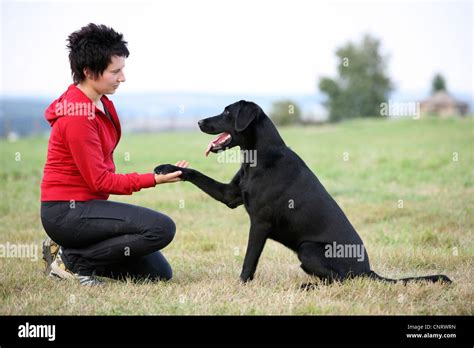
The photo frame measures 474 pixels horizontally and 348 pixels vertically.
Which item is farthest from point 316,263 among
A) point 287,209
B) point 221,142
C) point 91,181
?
point 91,181

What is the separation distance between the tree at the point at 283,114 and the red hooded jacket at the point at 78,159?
138ft

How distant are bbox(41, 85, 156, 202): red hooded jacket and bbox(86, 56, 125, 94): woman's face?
13 cm

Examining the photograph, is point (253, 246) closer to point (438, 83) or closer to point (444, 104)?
point (444, 104)

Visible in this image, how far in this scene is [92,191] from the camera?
4.87 m

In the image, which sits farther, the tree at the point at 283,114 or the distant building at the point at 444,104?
the distant building at the point at 444,104

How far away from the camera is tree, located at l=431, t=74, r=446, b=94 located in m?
81.8

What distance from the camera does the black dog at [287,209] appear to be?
15.7ft

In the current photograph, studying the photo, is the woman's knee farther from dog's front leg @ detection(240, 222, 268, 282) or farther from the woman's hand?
dog's front leg @ detection(240, 222, 268, 282)

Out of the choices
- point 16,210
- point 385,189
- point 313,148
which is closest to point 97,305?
point 16,210

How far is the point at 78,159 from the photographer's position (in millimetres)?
4633

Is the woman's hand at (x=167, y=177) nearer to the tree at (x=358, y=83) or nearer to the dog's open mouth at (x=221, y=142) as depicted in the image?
the dog's open mouth at (x=221, y=142)

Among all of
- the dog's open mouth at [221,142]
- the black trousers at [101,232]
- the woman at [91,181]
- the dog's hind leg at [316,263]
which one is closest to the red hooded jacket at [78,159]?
the woman at [91,181]

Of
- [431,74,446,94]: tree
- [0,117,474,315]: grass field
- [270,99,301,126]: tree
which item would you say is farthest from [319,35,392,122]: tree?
[0,117,474,315]: grass field

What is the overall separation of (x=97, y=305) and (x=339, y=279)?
1847 millimetres
